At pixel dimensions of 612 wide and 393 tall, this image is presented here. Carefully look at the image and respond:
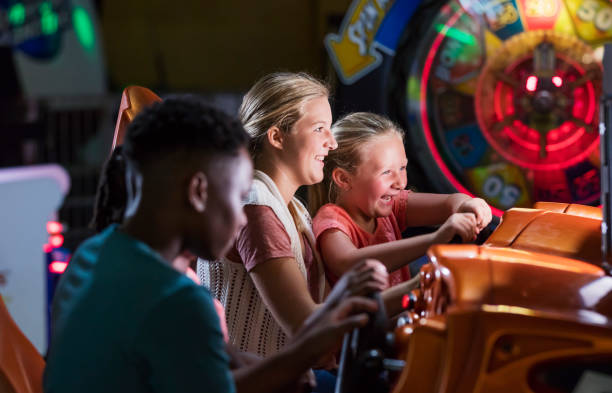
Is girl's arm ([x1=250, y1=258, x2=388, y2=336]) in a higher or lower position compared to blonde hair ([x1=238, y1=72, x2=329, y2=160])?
lower

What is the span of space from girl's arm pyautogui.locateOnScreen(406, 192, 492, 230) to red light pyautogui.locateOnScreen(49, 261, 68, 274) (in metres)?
1.42

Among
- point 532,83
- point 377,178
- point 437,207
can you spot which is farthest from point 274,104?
point 532,83

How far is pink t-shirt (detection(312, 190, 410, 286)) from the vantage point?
4.83 feet

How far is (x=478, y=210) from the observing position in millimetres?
1371

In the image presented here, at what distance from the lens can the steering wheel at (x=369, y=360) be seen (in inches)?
37.5

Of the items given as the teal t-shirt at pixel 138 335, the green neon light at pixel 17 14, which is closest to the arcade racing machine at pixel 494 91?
the teal t-shirt at pixel 138 335

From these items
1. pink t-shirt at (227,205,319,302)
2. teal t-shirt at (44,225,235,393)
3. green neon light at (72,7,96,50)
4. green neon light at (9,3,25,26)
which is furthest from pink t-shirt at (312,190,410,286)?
green neon light at (72,7,96,50)

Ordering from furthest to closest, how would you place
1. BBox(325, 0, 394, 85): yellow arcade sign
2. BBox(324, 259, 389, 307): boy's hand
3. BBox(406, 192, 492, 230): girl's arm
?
BBox(325, 0, 394, 85): yellow arcade sign < BBox(406, 192, 492, 230): girl's arm < BBox(324, 259, 389, 307): boy's hand

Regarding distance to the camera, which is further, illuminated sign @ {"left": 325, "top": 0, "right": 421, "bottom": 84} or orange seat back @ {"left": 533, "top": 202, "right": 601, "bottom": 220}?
illuminated sign @ {"left": 325, "top": 0, "right": 421, "bottom": 84}

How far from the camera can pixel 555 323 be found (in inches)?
37.1

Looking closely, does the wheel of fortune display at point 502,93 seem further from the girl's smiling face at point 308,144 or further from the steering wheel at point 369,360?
the steering wheel at point 369,360

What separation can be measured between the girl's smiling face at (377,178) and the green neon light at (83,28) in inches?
147

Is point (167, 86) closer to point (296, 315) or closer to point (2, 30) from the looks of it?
point (2, 30)

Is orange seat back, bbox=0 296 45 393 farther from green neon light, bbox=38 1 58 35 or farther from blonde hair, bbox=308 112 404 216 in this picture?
green neon light, bbox=38 1 58 35
